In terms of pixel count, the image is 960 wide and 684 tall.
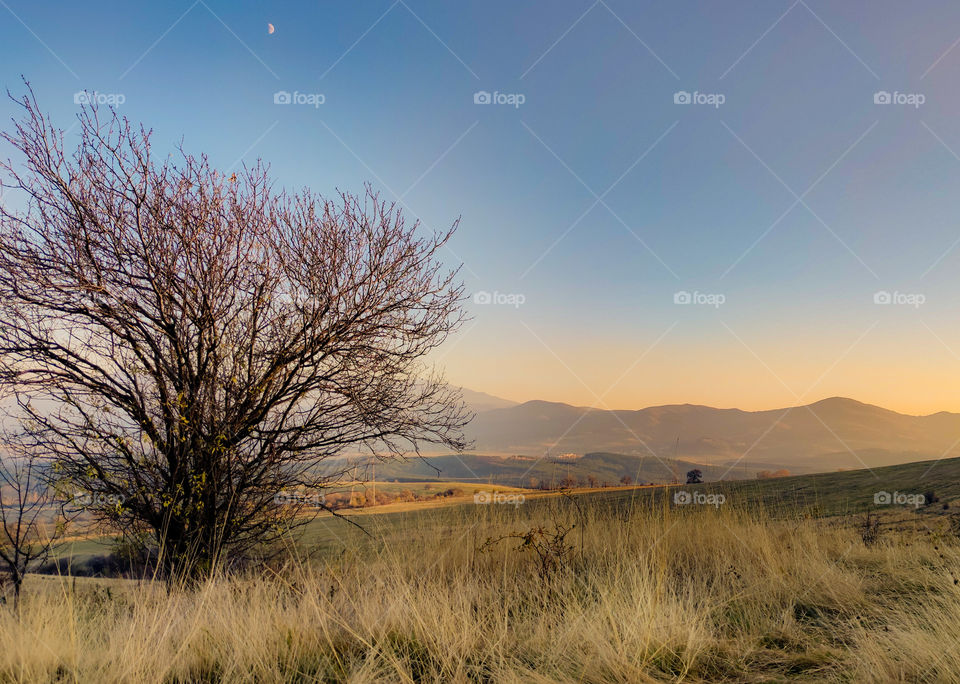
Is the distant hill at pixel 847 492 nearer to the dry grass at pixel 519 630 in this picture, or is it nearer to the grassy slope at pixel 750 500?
the grassy slope at pixel 750 500

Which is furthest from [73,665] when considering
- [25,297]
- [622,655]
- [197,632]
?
[25,297]

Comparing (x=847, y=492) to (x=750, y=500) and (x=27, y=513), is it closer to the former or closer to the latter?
(x=750, y=500)

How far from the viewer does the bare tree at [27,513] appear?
7.23 m

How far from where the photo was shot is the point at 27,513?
7293mm

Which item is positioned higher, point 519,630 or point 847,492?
point 519,630

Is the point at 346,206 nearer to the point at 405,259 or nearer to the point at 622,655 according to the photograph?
the point at 405,259

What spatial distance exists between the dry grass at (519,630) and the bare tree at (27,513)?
51 cm

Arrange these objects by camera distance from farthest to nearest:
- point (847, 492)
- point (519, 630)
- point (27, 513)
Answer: point (847, 492)
point (27, 513)
point (519, 630)

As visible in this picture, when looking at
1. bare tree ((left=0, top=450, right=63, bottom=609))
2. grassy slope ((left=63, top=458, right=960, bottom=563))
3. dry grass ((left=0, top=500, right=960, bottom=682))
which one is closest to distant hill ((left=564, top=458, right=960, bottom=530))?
grassy slope ((left=63, top=458, right=960, bottom=563))

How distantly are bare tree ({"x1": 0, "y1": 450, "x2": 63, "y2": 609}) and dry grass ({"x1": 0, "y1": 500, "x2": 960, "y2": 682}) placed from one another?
511mm

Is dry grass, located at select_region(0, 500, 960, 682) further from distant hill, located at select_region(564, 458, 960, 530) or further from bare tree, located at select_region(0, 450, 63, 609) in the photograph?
distant hill, located at select_region(564, 458, 960, 530)

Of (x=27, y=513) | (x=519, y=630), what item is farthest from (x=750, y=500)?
(x=27, y=513)

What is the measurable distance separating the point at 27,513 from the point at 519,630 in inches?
252

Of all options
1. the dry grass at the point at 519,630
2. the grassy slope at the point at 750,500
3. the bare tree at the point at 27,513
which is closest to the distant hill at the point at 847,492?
the grassy slope at the point at 750,500
